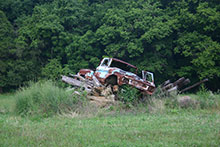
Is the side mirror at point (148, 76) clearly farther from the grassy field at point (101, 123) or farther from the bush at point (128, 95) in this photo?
the grassy field at point (101, 123)

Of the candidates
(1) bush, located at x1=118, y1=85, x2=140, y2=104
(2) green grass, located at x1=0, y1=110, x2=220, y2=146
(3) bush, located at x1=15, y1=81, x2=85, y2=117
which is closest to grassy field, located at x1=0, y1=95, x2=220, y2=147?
(2) green grass, located at x1=0, y1=110, x2=220, y2=146

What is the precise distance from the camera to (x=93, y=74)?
15.0 m

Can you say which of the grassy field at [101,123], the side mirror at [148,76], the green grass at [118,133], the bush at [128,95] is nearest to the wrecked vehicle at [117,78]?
the side mirror at [148,76]

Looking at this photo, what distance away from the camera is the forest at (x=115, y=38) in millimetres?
23438

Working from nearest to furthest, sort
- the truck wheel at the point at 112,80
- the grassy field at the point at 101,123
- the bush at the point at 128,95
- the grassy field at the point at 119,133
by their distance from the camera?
1. the grassy field at the point at 119,133
2. the grassy field at the point at 101,123
3. the bush at the point at 128,95
4. the truck wheel at the point at 112,80

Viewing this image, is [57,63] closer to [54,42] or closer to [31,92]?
[54,42]

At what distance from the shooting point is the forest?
23438 mm

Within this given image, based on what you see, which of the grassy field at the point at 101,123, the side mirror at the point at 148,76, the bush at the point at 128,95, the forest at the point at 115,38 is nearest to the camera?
the grassy field at the point at 101,123

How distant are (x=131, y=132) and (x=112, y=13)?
20.7 meters

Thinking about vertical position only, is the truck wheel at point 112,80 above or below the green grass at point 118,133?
below

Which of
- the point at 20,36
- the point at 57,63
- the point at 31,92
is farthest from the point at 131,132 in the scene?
the point at 20,36

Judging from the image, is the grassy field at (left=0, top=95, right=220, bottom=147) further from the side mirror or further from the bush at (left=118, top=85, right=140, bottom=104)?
the side mirror

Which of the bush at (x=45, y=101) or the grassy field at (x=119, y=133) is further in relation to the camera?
the bush at (x=45, y=101)

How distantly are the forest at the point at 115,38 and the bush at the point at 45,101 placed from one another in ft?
44.2
